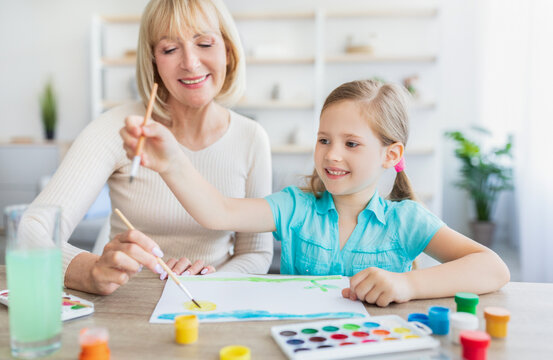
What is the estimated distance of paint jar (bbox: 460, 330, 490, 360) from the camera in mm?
621

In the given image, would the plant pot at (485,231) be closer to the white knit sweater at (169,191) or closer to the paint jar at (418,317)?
the white knit sweater at (169,191)

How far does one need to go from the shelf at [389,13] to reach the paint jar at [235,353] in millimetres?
4415

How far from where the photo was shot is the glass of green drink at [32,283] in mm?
623

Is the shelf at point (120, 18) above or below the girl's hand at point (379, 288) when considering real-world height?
above

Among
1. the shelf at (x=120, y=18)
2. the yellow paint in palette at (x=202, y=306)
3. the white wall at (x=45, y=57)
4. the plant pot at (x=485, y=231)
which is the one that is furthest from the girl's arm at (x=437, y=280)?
the shelf at (x=120, y=18)

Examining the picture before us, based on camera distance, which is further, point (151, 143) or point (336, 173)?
point (336, 173)

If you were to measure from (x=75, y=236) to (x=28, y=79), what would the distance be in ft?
8.91

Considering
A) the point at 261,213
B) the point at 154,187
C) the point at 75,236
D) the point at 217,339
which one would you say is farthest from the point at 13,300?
the point at 75,236

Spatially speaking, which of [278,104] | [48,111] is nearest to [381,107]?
[278,104]

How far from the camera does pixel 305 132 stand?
4.91m

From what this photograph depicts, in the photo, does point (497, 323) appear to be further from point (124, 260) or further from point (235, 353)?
point (124, 260)

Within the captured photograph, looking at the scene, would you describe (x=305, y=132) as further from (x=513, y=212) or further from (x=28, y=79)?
(x=28, y=79)

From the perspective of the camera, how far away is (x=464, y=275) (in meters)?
0.91

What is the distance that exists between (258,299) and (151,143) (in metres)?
0.33
